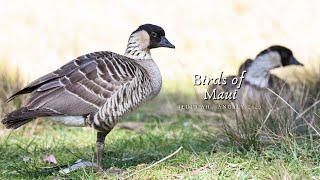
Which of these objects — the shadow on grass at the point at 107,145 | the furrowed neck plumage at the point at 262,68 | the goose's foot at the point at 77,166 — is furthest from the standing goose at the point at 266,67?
the goose's foot at the point at 77,166

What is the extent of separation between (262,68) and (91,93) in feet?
14.8

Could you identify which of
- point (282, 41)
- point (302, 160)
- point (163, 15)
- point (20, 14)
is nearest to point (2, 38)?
point (20, 14)

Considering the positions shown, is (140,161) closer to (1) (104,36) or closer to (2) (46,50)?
(2) (46,50)

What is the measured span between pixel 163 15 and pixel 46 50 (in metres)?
4.25

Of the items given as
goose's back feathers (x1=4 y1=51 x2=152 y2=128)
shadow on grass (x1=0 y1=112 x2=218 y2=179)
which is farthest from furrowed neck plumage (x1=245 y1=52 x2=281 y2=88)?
goose's back feathers (x1=4 y1=51 x2=152 y2=128)

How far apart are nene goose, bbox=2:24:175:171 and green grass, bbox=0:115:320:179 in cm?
45

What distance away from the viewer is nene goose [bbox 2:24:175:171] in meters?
6.16

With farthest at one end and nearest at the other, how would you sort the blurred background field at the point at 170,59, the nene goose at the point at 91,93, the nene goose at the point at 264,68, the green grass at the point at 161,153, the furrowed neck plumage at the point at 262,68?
the furrowed neck plumage at the point at 262,68 < the nene goose at the point at 264,68 < the blurred background field at the point at 170,59 < the nene goose at the point at 91,93 < the green grass at the point at 161,153

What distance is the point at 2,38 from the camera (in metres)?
14.5

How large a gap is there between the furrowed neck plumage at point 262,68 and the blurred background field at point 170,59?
335 mm

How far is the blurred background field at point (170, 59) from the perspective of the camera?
627 cm

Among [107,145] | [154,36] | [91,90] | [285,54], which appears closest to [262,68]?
[285,54]

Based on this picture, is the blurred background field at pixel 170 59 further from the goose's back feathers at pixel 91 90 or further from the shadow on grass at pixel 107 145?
the goose's back feathers at pixel 91 90

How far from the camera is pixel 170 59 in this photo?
539 inches
